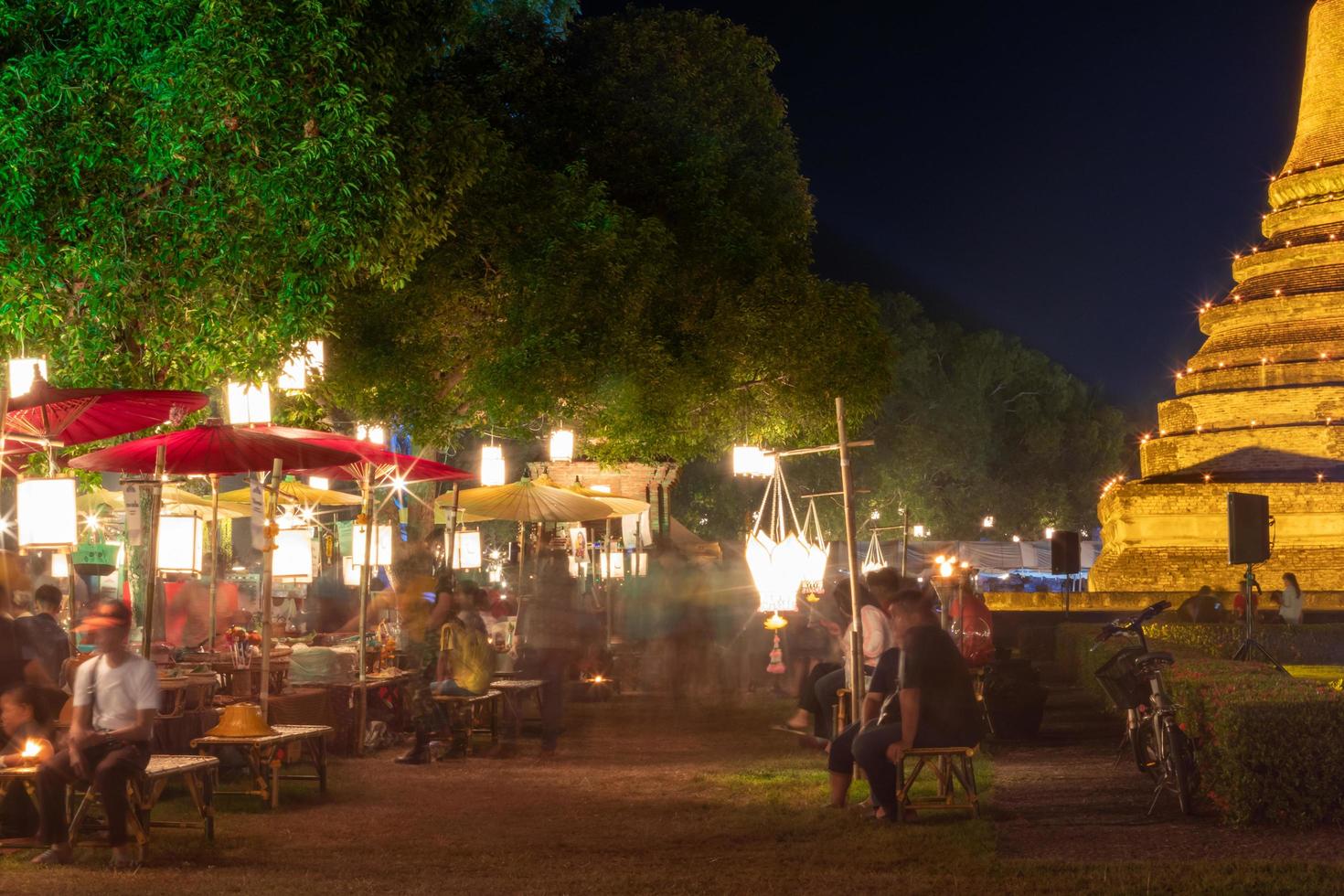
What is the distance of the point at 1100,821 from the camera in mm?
9977

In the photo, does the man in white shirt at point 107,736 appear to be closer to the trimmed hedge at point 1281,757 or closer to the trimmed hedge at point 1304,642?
the trimmed hedge at point 1281,757

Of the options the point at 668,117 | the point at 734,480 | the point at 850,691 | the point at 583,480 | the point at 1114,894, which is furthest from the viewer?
the point at 734,480

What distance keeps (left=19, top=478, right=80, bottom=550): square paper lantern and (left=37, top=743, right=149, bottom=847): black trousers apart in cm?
240

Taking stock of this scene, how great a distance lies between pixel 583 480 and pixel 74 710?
1945cm

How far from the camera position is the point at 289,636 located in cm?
1961

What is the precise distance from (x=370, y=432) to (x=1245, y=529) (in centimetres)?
1246

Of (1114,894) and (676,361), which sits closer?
(1114,894)

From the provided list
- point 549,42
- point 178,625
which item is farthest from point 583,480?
point 178,625

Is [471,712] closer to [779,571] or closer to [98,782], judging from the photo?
[779,571]

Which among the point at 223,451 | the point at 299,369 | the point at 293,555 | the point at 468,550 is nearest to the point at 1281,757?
the point at 223,451

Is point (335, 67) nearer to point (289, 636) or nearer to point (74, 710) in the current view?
point (74, 710)

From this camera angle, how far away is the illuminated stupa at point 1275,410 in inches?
1261

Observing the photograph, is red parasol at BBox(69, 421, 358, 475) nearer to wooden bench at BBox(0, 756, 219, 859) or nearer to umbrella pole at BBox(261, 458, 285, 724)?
umbrella pole at BBox(261, 458, 285, 724)

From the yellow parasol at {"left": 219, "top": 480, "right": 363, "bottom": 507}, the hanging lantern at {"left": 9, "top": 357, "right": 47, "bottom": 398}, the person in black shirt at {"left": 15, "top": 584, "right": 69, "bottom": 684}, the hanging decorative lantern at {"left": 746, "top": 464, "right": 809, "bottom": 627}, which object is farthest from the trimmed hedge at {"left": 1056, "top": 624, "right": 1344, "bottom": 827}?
the yellow parasol at {"left": 219, "top": 480, "right": 363, "bottom": 507}
